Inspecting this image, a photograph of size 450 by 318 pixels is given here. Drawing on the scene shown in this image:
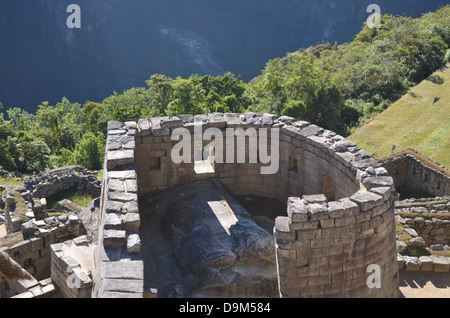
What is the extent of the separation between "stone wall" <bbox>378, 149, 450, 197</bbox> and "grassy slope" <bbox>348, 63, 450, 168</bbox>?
265cm

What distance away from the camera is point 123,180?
14.9m

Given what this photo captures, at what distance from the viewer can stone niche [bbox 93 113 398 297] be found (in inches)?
496

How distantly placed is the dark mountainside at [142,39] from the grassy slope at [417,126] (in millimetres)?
94385

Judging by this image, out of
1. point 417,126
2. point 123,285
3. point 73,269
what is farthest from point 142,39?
point 123,285

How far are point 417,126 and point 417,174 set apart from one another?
9963 millimetres

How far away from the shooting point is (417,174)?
3116cm

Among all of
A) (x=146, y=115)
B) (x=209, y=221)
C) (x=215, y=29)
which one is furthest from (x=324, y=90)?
(x=215, y=29)

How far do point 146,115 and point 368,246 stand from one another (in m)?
52.1

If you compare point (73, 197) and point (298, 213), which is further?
point (73, 197)

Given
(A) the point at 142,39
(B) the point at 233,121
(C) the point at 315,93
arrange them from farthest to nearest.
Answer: (A) the point at 142,39 < (C) the point at 315,93 < (B) the point at 233,121

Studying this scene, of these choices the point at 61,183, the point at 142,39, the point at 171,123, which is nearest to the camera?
the point at 171,123

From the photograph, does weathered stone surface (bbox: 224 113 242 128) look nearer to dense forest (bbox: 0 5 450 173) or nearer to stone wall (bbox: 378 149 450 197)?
stone wall (bbox: 378 149 450 197)

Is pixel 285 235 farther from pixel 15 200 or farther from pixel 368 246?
pixel 15 200

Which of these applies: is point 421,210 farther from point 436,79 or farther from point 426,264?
point 436,79
